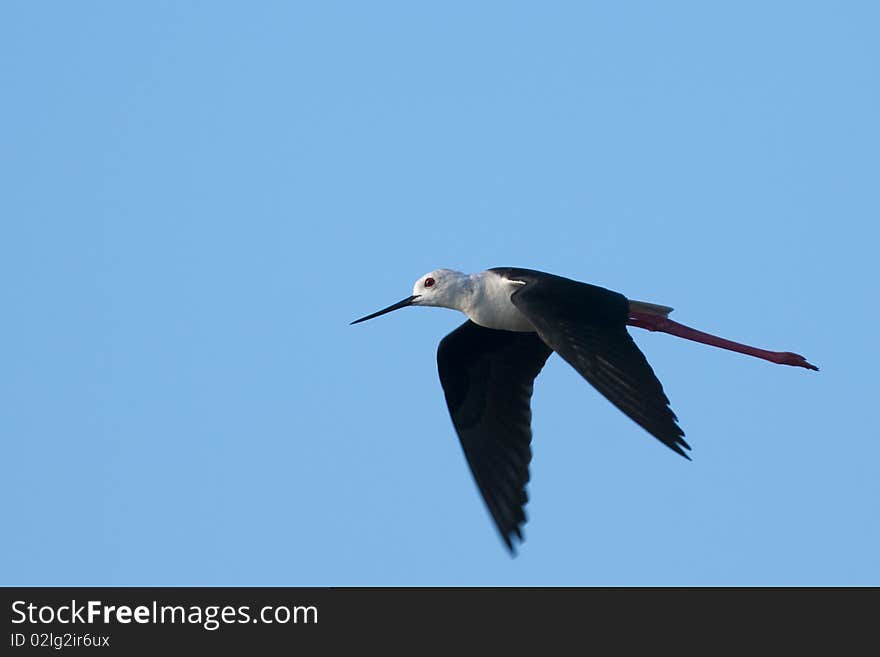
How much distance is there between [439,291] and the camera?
14.7 metres

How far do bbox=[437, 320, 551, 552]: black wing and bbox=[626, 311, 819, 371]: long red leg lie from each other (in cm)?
98

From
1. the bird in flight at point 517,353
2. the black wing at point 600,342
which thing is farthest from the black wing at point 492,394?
the black wing at point 600,342

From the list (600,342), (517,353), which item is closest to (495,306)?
(517,353)

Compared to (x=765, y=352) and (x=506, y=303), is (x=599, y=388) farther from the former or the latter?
(x=765, y=352)

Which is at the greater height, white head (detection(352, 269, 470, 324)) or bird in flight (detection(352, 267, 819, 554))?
white head (detection(352, 269, 470, 324))

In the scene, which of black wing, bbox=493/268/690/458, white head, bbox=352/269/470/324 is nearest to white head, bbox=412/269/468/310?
white head, bbox=352/269/470/324

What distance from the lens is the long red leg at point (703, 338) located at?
1473cm

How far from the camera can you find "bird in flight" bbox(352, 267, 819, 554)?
12.3 metres

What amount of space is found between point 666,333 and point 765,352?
1042 millimetres

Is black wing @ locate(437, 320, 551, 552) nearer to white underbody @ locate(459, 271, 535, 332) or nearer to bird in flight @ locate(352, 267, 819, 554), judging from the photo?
bird in flight @ locate(352, 267, 819, 554)

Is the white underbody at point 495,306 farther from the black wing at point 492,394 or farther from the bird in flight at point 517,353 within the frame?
the black wing at point 492,394

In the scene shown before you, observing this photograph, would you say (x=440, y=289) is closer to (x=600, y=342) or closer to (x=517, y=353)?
(x=517, y=353)

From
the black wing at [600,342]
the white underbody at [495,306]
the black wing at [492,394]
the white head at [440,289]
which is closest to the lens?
the black wing at [600,342]
